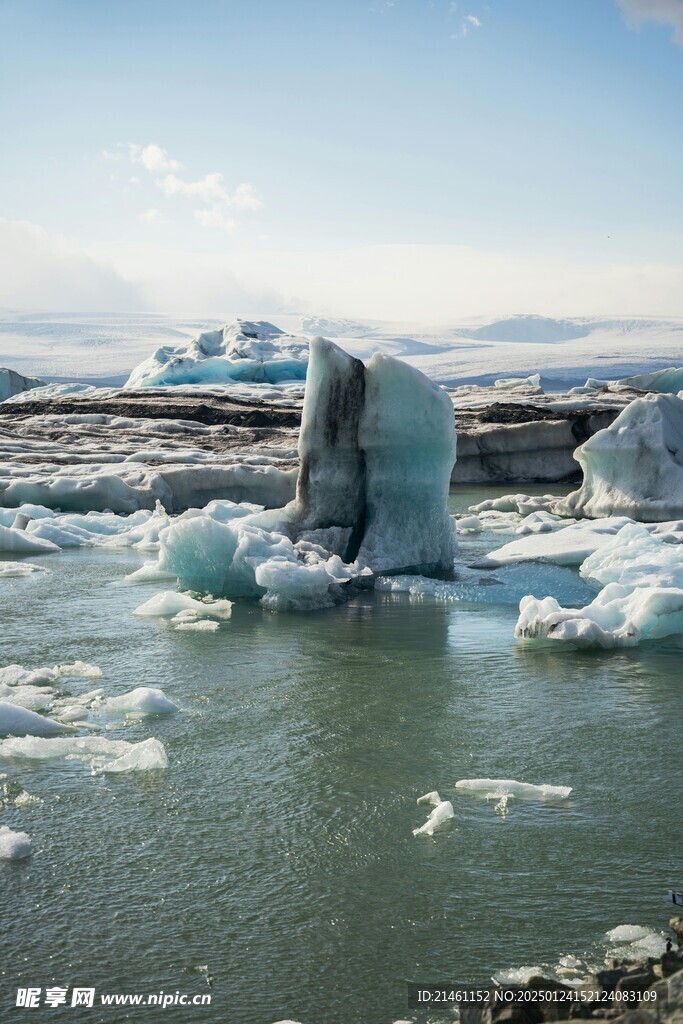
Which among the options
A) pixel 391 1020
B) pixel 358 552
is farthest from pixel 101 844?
pixel 358 552

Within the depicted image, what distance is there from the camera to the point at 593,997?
2473 mm

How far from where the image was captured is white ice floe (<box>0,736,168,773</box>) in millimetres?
4586

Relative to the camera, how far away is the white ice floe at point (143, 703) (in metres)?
5.33

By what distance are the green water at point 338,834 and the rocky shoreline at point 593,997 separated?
1.45 ft

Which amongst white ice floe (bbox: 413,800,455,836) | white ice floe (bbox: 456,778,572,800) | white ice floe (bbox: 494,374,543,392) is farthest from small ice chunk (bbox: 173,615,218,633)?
white ice floe (bbox: 494,374,543,392)

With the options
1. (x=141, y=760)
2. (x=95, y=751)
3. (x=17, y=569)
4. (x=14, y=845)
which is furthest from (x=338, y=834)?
(x=17, y=569)

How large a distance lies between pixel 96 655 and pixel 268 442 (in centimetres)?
1429

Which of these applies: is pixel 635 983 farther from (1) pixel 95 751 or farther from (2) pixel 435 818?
(1) pixel 95 751

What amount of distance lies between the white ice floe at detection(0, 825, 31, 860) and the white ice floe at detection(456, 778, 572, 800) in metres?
1.68

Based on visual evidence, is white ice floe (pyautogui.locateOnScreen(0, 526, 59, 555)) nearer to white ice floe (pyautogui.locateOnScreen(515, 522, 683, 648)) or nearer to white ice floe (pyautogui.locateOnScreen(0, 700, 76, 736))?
white ice floe (pyautogui.locateOnScreen(515, 522, 683, 648))

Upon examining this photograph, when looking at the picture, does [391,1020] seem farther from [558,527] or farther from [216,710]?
[558,527]

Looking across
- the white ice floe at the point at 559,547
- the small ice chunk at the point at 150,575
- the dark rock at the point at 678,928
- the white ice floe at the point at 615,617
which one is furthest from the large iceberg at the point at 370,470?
the dark rock at the point at 678,928

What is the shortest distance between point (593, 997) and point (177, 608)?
5672 millimetres

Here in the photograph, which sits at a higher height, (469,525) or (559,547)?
(559,547)
